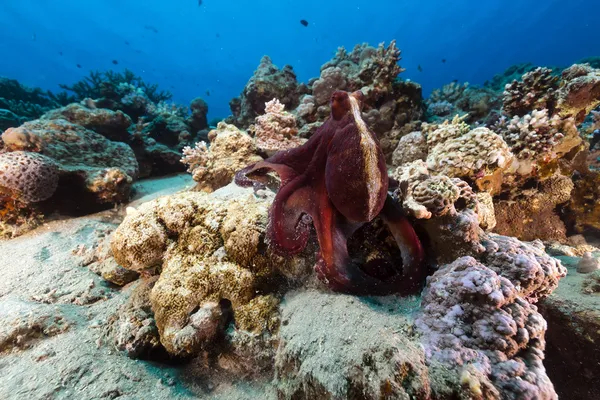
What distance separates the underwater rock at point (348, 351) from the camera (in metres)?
1.43

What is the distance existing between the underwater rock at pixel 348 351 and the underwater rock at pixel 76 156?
5196mm

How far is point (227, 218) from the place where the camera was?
2.77 meters

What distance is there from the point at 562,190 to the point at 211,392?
535cm

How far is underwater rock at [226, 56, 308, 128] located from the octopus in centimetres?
660

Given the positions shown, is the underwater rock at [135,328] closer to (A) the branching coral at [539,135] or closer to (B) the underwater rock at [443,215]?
(B) the underwater rock at [443,215]

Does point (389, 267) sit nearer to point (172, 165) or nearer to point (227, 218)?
point (227, 218)

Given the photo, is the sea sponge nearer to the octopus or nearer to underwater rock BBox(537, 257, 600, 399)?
the octopus

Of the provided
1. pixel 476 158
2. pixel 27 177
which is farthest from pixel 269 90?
pixel 476 158

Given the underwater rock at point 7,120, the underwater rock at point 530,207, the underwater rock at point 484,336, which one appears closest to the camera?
the underwater rock at point 484,336

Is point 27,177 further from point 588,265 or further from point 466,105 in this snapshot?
point 466,105

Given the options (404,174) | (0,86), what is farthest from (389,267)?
(0,86)

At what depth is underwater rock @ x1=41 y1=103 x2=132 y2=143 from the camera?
7363 mm

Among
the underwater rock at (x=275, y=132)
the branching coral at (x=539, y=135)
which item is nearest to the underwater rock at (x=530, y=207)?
the branching coral at (x=539, y=135)

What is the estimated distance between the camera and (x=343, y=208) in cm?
210
